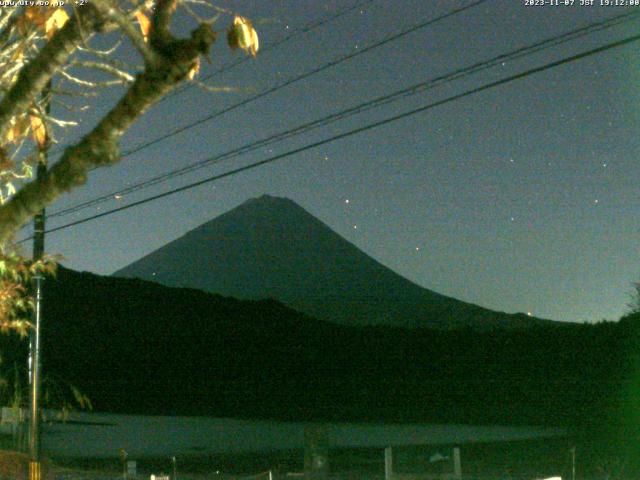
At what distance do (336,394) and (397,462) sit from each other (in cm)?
1717

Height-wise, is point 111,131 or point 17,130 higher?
point 17,130

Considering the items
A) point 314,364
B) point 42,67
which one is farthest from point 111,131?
point 314,364

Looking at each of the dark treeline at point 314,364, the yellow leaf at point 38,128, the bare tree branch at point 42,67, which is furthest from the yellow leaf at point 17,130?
the dark treeline at point 314,364

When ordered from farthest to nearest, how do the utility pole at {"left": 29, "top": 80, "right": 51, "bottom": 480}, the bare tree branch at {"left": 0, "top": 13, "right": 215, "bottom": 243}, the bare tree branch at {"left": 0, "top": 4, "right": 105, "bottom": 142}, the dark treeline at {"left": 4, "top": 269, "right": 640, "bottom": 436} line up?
1. the dark treeline at {"left": 4, "top": 269, "right": 640, "bottom": 436}
2. the utility pole at {"left": 29, "top": 80, "right": 51, "bottom": 480}
3. the bare tree branch at {"left": 0, "top": 4, "right": 105, "bottom": 142}
4. the bare tree branch at {"left": 0, "top": 13, "right": 215, "bottom": 243}

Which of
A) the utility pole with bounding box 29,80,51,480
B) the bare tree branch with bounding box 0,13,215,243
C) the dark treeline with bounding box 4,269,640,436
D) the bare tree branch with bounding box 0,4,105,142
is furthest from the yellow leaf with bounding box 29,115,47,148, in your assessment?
the dark treeline with bounding box 4,269,640,436

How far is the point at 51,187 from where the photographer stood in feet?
15.5

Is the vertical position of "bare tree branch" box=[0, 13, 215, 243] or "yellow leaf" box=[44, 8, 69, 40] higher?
"yellow leaf" box=[44, 8, 69, 40]

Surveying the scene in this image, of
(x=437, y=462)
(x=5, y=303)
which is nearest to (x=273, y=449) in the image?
(x=437, y=462)

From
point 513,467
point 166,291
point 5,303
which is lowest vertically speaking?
point 513,467

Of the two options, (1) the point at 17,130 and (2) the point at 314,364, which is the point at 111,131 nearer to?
(1) the point at 17,130

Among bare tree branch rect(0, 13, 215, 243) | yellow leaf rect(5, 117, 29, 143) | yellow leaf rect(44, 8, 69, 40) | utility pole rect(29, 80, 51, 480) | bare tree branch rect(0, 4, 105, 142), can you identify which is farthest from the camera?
utility pole rect(29, 80, 51, 480)

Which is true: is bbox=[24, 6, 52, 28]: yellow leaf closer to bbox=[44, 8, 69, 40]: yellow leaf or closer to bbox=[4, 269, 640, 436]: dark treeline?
bbox=[44, 8, 69, 40]: yellow leaf

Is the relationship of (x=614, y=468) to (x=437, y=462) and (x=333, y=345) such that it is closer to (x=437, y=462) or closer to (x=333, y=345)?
(x=437, y=462)

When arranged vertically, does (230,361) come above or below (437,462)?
above
